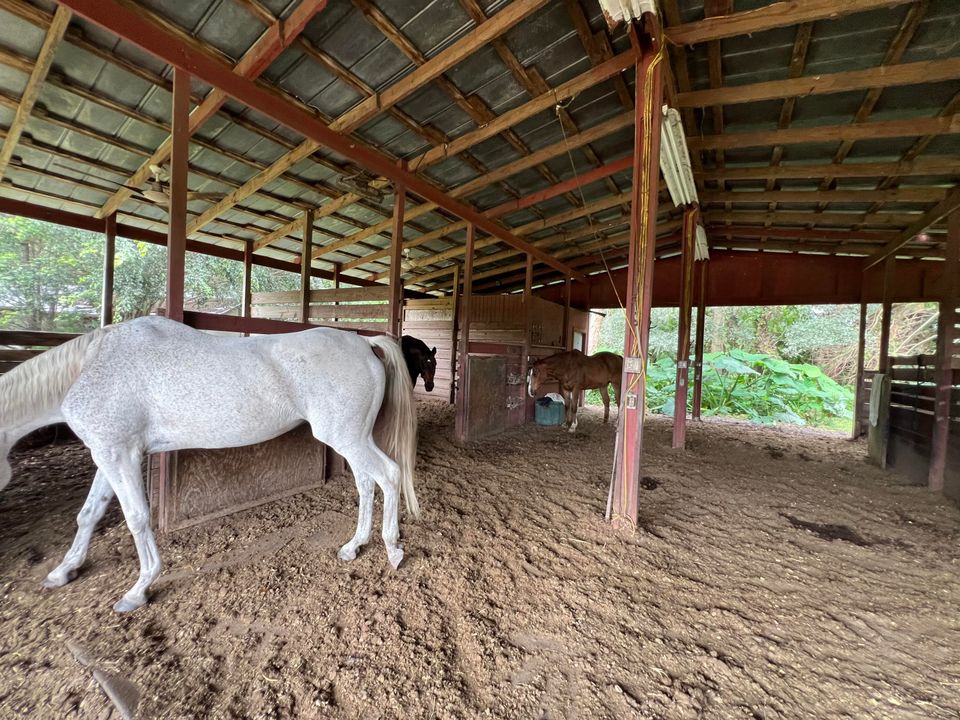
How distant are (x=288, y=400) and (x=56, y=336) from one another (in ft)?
12.9

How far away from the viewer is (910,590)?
195cm

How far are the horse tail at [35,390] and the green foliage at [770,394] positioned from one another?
31.8 feet

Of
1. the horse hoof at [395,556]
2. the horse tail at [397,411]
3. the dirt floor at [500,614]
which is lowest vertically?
the dirt floor at [500,614]

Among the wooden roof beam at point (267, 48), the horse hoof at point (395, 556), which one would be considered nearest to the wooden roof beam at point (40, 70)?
the wooden roof beam at point (267, 48)

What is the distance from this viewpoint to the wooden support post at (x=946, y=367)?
11.2ft

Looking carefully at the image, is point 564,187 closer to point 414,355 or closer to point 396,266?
point 396,266

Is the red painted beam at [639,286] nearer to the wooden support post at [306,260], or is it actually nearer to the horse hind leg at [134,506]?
the horse hind leg at [134,506]

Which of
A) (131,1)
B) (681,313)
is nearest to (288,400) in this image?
(131,1)

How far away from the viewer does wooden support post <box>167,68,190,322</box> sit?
2191 millimetres

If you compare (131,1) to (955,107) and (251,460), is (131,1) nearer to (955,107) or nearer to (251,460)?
(251,460)

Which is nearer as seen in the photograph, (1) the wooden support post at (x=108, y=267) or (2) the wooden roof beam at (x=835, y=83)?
(2) the wooden roof beam at (x=835, y=83)

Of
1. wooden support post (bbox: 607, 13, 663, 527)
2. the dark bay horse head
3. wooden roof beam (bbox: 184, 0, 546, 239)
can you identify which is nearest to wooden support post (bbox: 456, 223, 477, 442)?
the dark bay horse head

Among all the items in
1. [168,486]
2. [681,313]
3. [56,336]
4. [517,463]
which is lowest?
→ [517,463]

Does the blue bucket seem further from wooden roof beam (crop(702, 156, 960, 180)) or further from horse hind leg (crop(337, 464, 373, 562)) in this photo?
horse hind leg (crop(337, 464, 373, 562))
